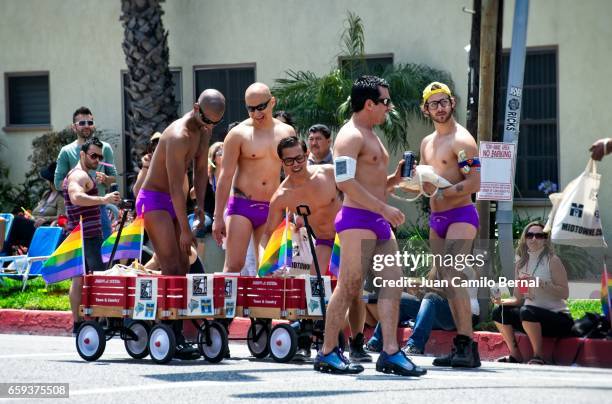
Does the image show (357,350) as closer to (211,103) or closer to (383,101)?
(383,101)

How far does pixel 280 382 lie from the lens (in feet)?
29.5

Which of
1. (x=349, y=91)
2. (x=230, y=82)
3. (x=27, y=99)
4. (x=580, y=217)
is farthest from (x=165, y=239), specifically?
(x=27, y=99)

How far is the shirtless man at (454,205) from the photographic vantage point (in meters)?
10.1

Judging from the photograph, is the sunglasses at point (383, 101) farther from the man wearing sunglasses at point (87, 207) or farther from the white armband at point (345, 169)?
the man wearing sunglasses at point (87, 207)

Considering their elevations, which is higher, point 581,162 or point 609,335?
point 581,162

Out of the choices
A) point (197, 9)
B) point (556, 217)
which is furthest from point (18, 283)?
point (556, 217)

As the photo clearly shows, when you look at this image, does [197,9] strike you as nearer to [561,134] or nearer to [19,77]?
[19,77]

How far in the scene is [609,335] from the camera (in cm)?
1098

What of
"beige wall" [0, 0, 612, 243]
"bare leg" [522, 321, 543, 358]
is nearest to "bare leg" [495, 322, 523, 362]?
"bare leg" [522, 321, 543, 358]

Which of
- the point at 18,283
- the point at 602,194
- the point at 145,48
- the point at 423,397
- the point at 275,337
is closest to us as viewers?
the point at 423,397

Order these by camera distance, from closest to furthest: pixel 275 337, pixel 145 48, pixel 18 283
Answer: pixel 275 337
pixel 18 283
pixel 145 48

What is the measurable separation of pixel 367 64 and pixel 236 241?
30.6ft

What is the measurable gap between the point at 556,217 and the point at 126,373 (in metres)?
3.44

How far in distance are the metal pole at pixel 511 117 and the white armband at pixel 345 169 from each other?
3861 millimetres
